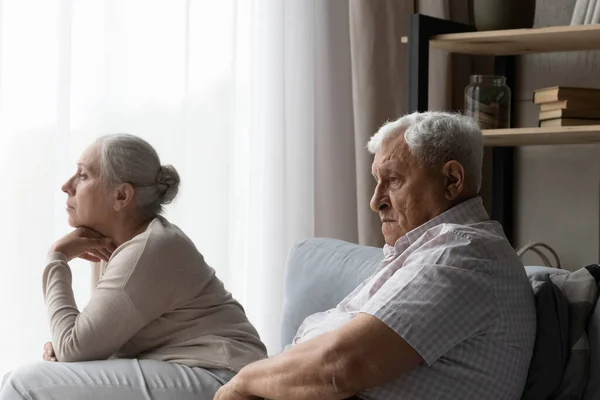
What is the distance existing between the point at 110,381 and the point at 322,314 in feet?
1.53

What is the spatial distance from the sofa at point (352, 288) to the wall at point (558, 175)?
1.10 meters

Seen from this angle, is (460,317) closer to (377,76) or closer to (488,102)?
(488,102)

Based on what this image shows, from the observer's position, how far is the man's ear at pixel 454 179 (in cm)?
188

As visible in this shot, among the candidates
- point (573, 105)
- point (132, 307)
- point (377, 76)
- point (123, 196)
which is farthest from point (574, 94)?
point (132, 307)

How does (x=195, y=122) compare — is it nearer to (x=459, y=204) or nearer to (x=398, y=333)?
(x=459, y=204)

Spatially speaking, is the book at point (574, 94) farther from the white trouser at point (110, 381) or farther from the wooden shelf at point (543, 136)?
the white trouser at point (110, 381)

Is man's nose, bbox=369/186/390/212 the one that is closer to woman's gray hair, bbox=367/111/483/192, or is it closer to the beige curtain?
woman's gray hair, bbox=367/111/483/192

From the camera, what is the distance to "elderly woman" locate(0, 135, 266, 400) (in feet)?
6.59

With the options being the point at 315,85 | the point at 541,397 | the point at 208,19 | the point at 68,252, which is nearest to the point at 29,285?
the point at 68,252

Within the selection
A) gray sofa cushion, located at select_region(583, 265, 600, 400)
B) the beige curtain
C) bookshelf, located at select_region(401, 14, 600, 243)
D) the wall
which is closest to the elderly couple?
gray sofa cushion, located at select_region(583, 265, 600, 400)

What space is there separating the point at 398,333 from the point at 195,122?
158 centimetres

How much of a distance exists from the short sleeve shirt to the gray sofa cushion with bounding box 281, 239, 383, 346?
0.56 meters

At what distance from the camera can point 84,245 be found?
89.7 inches

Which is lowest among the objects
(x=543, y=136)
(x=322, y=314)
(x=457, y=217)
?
(x=322, y=314)
